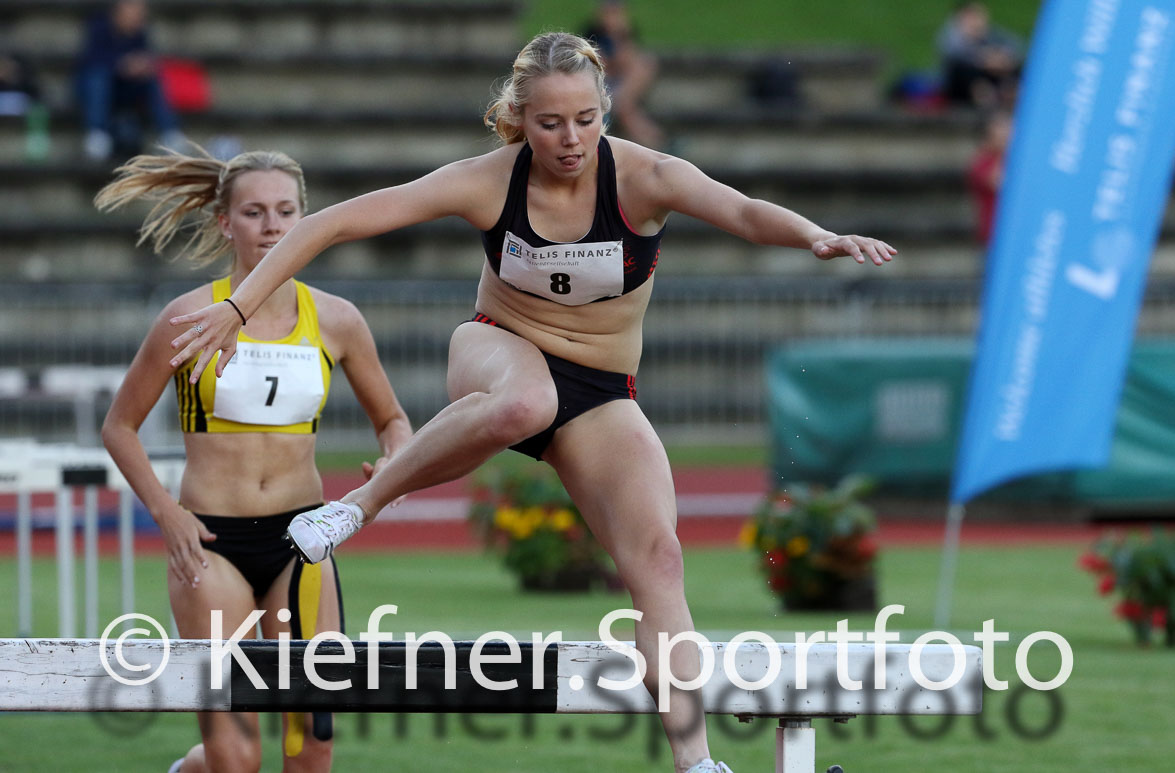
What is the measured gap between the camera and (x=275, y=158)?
5379 millimetres

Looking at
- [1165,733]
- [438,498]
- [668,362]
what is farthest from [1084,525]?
[1165,733]

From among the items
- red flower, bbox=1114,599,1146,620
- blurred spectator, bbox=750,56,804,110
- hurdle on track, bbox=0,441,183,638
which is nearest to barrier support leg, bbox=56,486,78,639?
hurdle on track, bbox=0,441,183,638

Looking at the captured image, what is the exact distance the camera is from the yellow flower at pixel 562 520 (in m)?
11.3

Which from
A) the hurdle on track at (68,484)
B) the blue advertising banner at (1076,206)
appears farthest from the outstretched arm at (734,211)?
the blue advertising banner at (1076,206)

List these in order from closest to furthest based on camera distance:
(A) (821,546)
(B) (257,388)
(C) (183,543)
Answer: (C) (183,543) → (B) (257,388) → (A) (821,546)

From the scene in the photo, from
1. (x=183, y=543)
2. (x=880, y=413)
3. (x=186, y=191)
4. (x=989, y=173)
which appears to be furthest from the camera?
(x=989, y=173)

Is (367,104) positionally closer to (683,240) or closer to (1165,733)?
(683,240)

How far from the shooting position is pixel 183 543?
16.5ft

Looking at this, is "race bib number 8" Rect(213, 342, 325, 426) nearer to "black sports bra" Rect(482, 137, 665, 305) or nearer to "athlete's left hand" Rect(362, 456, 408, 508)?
"athlete's left hand" Rect(362, 456, 408, 508)

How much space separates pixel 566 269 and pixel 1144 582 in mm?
5596

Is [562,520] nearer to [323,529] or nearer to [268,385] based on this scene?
[268,385]

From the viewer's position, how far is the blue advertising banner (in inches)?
362

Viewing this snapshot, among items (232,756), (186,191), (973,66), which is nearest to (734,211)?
(186,191)

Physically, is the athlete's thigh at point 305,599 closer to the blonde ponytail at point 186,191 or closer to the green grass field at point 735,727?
the blonde ponytail at point 186,191
